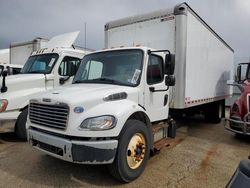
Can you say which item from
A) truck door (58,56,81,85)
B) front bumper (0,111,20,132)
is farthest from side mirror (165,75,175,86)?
front bumper (0,111,20,132)

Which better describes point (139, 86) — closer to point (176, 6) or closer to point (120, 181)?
point (120, 181)

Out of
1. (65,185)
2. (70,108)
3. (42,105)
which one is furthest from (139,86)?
(65,185)

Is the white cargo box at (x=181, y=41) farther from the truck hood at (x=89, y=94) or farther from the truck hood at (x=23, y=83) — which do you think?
the truck hood at (x=23, y=83)

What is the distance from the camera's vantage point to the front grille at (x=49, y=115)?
3534 mm

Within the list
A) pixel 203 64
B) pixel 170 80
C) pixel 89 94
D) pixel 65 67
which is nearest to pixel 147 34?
pixel 170 80

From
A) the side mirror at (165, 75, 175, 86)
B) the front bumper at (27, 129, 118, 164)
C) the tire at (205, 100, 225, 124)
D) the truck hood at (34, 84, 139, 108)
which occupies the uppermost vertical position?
the side mirror at (165, 75, 175, 86)

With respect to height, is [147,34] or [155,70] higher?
[147,34]

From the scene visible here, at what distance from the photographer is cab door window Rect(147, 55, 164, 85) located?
15.2 ft

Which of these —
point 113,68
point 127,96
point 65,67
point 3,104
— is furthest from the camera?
point 65,67

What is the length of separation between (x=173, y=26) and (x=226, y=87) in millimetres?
6185

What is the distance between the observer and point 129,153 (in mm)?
3852

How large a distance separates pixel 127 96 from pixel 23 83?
354 centimetres

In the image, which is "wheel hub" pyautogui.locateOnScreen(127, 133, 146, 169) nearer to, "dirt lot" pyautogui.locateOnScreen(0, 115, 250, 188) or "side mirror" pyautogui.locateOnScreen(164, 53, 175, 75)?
"dirt lot" pyautogui.locateOnScreen(0, 115, 250, 188)

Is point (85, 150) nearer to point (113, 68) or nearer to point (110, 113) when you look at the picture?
point (110, 113)
